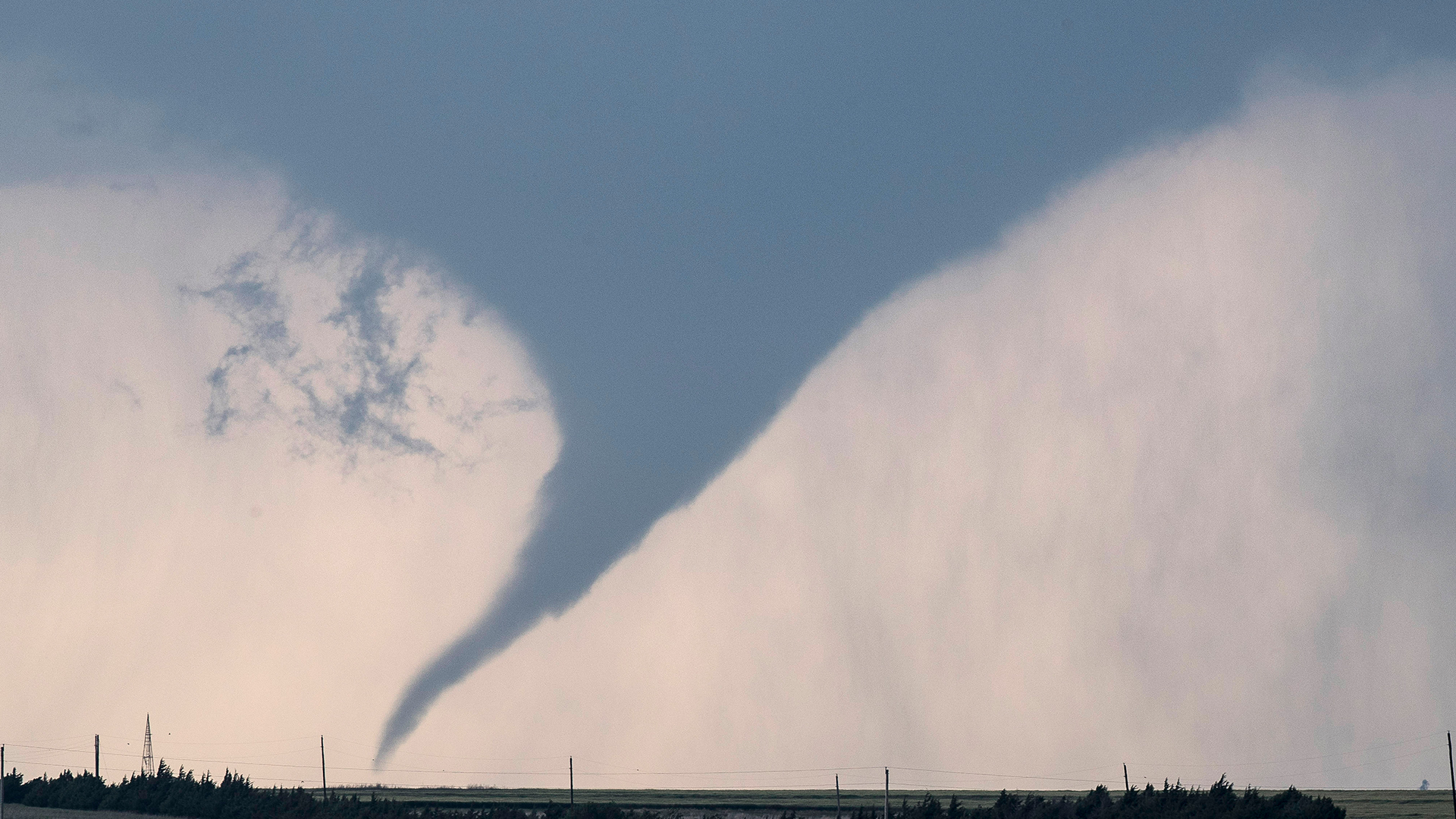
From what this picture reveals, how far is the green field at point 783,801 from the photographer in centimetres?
10600

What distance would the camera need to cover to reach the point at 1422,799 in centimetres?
12150

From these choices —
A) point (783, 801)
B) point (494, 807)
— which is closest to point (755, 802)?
point (783, 801)

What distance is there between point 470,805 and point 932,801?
68.9 m

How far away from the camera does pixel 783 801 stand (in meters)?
149

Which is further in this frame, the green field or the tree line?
the green field

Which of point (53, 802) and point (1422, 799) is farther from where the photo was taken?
point (53, 802)

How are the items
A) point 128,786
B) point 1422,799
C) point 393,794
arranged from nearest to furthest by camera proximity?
point 1422,799
point 128,786
point 393,794

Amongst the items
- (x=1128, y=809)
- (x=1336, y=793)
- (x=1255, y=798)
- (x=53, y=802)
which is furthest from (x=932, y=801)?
(x=53, y=802)

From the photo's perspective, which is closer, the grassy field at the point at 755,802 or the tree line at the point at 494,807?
the tree line at the point at 494,807

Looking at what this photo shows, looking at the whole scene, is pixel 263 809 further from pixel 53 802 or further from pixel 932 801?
pixel 932 801

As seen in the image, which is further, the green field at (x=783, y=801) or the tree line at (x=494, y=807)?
the green field at (x=783, y=801)

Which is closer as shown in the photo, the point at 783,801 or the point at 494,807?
the point at 494,807

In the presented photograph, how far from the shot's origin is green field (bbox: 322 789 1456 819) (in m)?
106

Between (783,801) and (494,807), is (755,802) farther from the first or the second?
(494,807)
